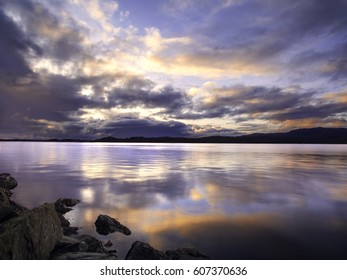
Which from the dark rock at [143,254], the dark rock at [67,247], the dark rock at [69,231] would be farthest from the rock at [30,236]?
the dark rock at [69,231]

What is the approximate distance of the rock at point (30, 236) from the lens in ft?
25.9

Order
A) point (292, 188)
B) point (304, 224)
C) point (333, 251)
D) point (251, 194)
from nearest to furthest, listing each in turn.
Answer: point (333, 251) < point (304, 224) < point (251, 194) < point (292, 188)

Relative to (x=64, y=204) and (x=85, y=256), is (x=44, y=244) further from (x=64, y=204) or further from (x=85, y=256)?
(x=64, y=204)

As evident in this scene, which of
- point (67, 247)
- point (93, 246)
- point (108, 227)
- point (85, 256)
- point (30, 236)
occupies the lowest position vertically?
point (108, 227)

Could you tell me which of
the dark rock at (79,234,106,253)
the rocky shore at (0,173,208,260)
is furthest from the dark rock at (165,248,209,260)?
the dark rock at (79,234,106,253)

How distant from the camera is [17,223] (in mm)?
8484

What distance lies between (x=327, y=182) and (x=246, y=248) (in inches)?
965

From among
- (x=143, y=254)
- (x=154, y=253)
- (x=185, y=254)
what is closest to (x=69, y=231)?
(x=143, y=254)

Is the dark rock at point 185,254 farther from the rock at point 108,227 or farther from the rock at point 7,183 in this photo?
the rock at point 7,183

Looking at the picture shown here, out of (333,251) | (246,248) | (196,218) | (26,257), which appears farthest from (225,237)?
(26,257)

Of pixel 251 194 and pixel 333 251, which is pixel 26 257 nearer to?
pixel 333 251

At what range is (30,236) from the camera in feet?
27.4

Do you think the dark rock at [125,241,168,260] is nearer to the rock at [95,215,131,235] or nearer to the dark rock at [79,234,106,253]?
the dark rock at [79,234,106,253]

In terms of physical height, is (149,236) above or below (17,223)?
below
